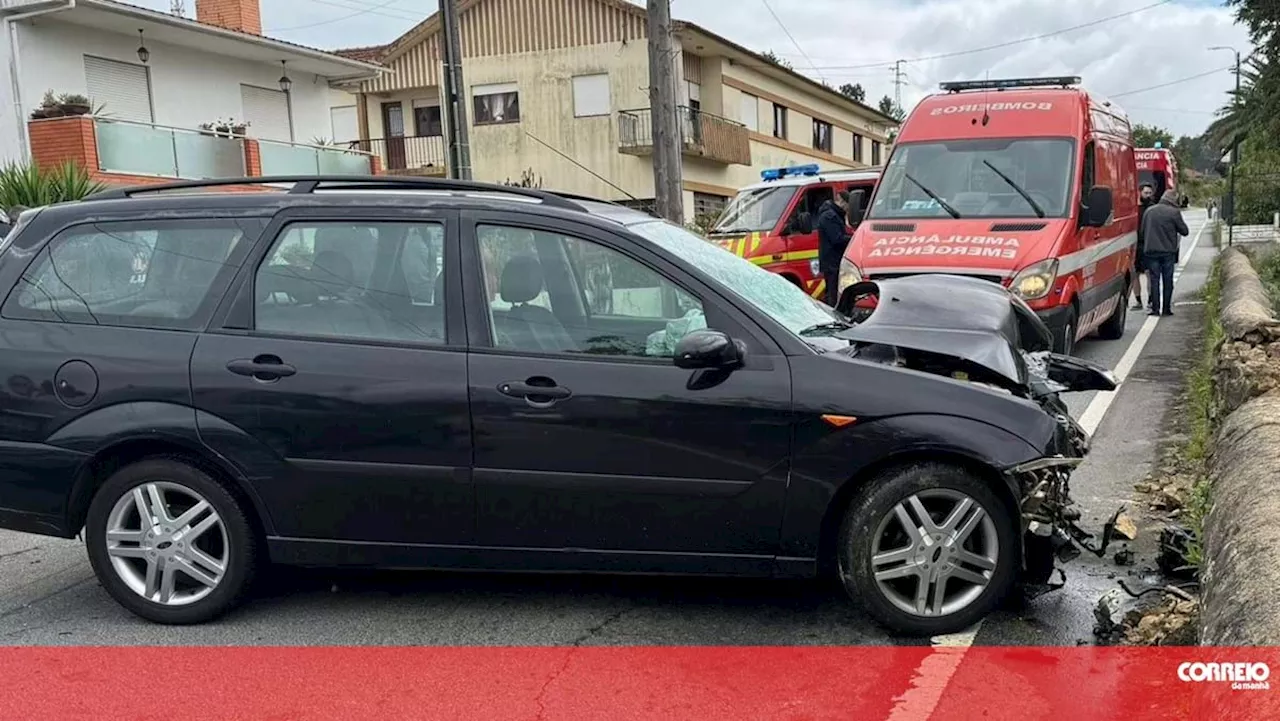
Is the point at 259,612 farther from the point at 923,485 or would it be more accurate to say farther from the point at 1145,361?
the point at 1145,361

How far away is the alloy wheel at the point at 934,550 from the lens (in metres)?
3.77

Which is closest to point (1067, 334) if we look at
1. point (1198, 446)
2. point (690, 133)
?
point (1198, 446)

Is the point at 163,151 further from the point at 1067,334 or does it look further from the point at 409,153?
the point at 1067,334

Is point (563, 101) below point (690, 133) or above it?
above

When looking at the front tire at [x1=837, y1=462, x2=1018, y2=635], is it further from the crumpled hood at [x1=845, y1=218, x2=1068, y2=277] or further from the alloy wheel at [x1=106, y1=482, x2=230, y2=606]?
the crumpled hood at [x1=845, y1=218, x2=1068, y2=277]

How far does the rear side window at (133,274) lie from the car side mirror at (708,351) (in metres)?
1.85

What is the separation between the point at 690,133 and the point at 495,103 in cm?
590

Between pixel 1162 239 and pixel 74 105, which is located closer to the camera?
pixel 1162 239

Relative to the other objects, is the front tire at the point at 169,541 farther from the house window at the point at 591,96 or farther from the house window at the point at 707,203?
the house window at the point at 707,203

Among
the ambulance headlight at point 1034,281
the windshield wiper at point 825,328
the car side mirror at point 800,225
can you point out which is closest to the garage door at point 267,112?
the car side mirror at point 800,225

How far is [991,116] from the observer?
9656 mm

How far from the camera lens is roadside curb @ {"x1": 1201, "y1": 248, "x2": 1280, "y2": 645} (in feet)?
9.84

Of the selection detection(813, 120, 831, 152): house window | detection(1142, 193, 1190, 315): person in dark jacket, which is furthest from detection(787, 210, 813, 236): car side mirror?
detection(813, 120, 831, 152): house window

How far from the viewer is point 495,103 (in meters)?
30.0
